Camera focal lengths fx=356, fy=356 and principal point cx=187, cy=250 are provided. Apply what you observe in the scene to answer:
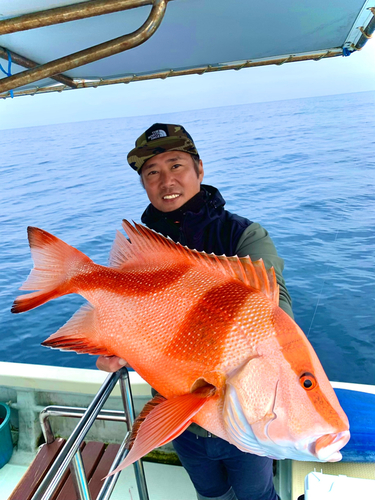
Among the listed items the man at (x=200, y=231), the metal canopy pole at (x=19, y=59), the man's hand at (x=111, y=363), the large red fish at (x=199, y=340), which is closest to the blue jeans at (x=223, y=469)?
the man at (x=200, y=231)

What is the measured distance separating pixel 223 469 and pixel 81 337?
1.06 meters

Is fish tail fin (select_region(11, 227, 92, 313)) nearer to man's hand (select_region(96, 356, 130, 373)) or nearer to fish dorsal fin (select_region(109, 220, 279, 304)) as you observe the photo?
fish dorsal fin (select_region(109, 220, 279, 304))

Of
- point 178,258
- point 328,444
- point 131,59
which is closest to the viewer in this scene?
point 328,444

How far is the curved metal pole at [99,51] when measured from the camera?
1048mm

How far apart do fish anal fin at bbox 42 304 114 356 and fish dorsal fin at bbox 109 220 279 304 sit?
0.60ft

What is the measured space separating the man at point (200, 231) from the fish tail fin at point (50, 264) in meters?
0.68

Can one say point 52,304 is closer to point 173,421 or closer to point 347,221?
point 173,421

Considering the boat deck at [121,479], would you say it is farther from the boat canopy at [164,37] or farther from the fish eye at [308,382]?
the boat canopy at [164,37]

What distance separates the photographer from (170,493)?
2.27 meters

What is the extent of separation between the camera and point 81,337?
1.04 meters

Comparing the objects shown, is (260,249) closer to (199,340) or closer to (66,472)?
(199,340)

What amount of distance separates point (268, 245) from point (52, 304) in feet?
17.9

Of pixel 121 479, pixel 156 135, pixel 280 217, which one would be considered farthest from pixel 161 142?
pixel 280 217

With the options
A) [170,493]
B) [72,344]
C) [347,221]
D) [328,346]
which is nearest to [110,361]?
[72,344]
